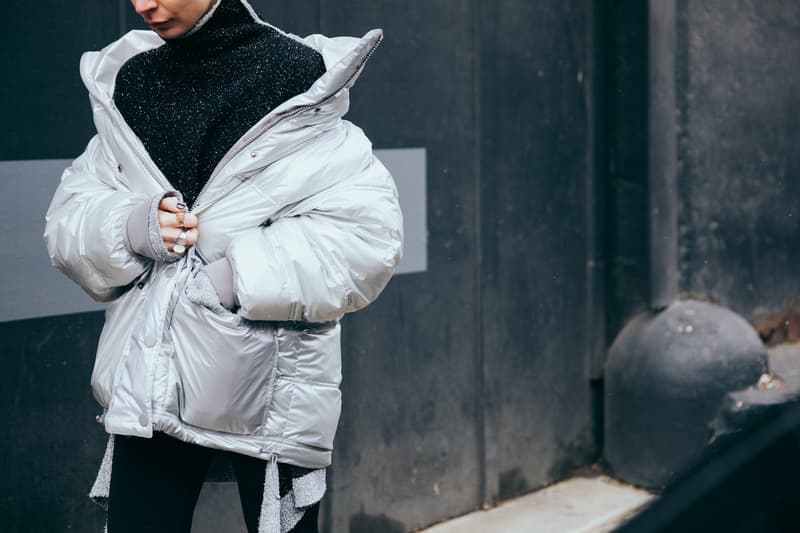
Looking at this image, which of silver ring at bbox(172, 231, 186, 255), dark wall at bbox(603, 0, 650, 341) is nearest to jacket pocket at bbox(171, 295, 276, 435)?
silver ring at bbox(172, 231, 186, 255)

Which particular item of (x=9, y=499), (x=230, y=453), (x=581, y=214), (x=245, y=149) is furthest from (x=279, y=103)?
(x=581, y=214)

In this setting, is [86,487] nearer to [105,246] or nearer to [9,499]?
[9,499]

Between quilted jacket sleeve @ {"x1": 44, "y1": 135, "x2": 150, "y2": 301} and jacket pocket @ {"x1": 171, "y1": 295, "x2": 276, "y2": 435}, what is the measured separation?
18cm

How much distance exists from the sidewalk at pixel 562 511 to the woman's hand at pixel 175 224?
8.42 ft

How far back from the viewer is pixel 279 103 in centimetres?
278

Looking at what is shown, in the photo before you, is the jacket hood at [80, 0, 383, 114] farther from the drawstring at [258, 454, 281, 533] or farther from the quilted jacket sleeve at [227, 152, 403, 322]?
the drawstring at [258, 454, 281, 533]

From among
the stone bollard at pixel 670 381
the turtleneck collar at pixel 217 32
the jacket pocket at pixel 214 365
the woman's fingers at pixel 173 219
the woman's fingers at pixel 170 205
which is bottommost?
the stone bollard at pixel 670 381

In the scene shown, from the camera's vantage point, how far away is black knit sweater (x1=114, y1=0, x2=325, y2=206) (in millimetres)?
2754

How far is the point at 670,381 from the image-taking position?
17.4ft

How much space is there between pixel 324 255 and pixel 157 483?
0.65 metres

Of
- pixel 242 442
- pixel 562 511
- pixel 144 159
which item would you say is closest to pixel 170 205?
pixel 144 159

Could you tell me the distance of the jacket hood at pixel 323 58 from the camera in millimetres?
2691

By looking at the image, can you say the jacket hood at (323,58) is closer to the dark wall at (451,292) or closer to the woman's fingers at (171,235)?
the woman's fingers at (171,235)

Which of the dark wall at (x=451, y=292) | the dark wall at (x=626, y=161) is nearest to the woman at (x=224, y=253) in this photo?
the dark wall at (x=451, y=292)
